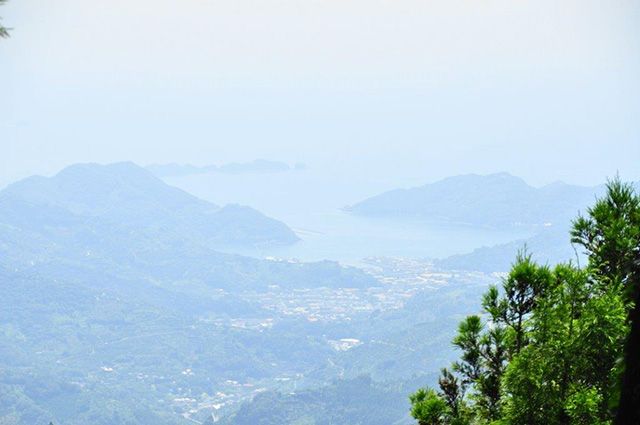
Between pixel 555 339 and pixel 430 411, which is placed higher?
pixel 555 339

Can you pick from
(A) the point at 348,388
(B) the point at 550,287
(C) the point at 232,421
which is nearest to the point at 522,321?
(B) the point at 550,287

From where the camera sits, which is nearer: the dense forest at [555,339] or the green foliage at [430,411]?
the dense forest at [555,339]

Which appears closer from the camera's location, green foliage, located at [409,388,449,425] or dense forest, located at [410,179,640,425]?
dense forest, located at [410,179,640,425]

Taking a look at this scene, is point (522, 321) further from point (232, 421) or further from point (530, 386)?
point (232, 421)

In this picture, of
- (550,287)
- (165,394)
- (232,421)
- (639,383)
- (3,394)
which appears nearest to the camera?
(639,383)

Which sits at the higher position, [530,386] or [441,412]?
[530,386]

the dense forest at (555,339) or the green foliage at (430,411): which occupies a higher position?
the dense forest at (555,339)

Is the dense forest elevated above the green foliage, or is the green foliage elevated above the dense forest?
the dense forest

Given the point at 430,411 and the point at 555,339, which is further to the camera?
the point at 430,411
